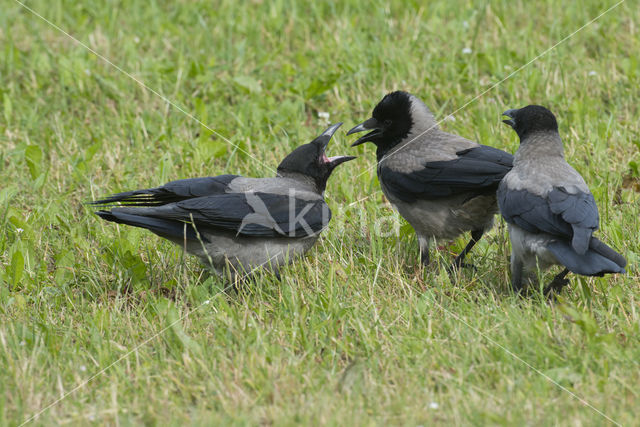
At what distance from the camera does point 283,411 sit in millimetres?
3465

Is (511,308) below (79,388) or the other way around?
below

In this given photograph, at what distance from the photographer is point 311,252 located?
5.40 metres

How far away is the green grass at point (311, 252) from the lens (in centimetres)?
365

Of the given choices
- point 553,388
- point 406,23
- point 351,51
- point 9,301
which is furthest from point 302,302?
point 406,23

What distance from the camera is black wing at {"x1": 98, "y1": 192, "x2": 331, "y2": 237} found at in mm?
4727

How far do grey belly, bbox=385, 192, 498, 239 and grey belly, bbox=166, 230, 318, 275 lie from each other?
32.9 inches

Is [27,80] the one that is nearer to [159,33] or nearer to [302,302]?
[159,33]

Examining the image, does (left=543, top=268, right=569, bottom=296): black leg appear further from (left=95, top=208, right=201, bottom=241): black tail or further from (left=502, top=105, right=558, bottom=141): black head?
(left=95, top=208, right=201, bottom=241): black tail

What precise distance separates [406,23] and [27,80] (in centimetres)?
389

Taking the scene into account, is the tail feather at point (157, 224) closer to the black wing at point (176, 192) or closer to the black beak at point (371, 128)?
the black wing at point (176, 192)

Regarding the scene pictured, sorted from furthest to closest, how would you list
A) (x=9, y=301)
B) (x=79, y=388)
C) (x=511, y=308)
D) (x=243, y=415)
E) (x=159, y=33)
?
(x=159, y=33), (x=9, y=301), (x=511, y=308), (x=79, y=388), (x=243, y=415)

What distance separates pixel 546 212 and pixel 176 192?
223 centimetres
